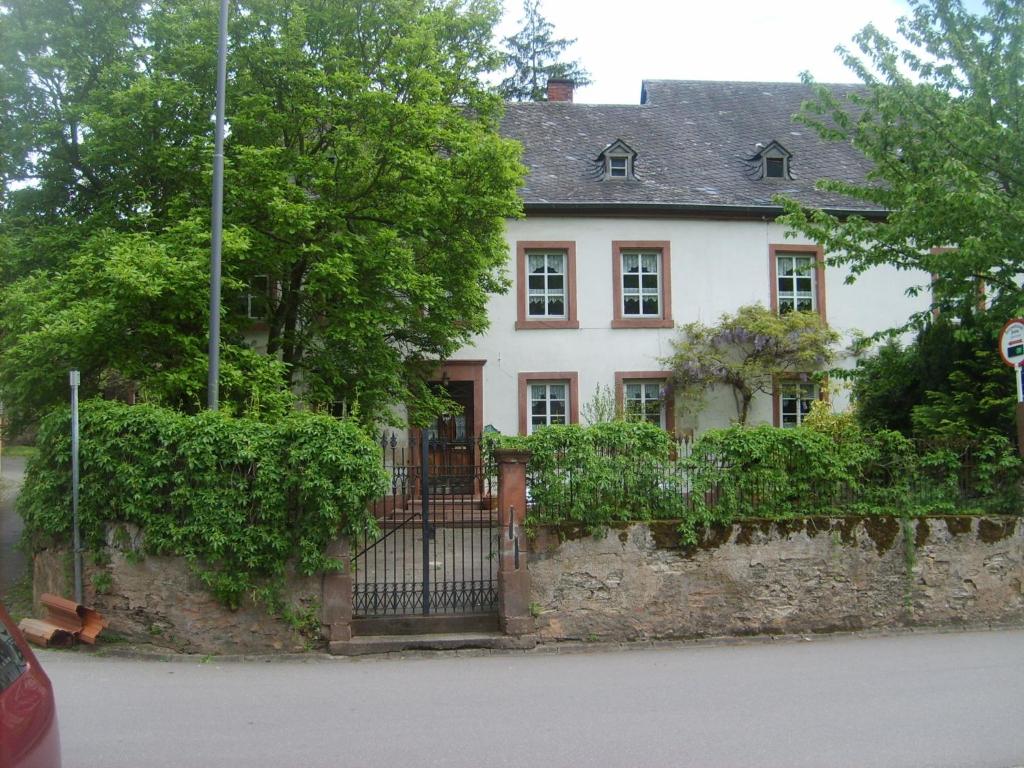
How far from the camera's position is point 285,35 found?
14.1 m

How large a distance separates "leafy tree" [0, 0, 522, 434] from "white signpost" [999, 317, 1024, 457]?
8.02 m

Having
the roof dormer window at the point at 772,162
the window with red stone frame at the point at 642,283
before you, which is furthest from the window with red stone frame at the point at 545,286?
the roof dormer window at the point at 772,162

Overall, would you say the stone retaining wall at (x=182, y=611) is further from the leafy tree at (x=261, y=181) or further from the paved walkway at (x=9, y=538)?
the paved walkway at (x=9, y=538)

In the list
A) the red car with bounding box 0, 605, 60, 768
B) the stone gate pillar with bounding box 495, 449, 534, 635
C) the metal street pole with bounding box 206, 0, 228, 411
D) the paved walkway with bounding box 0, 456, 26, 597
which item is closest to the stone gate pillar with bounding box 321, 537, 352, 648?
the stone gate pillar with bounding box 495, 449, 534, 635

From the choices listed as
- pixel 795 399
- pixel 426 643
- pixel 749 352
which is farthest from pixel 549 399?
pixel 426 643

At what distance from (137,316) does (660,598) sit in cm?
779

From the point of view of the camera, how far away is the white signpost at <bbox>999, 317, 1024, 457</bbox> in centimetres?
1010

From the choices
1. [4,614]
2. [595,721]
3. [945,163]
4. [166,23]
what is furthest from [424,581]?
[166,23]

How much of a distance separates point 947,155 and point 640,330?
28.4 feet

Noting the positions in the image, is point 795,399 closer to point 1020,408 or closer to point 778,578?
point 1020,408

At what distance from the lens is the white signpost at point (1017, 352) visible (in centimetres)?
1010

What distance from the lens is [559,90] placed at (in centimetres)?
2580

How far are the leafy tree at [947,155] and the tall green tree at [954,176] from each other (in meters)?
0.02

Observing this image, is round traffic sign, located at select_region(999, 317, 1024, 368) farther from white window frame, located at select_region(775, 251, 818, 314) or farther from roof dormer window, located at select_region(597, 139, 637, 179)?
roof dormer window, located at select_region(597, 139, 637, 179)
